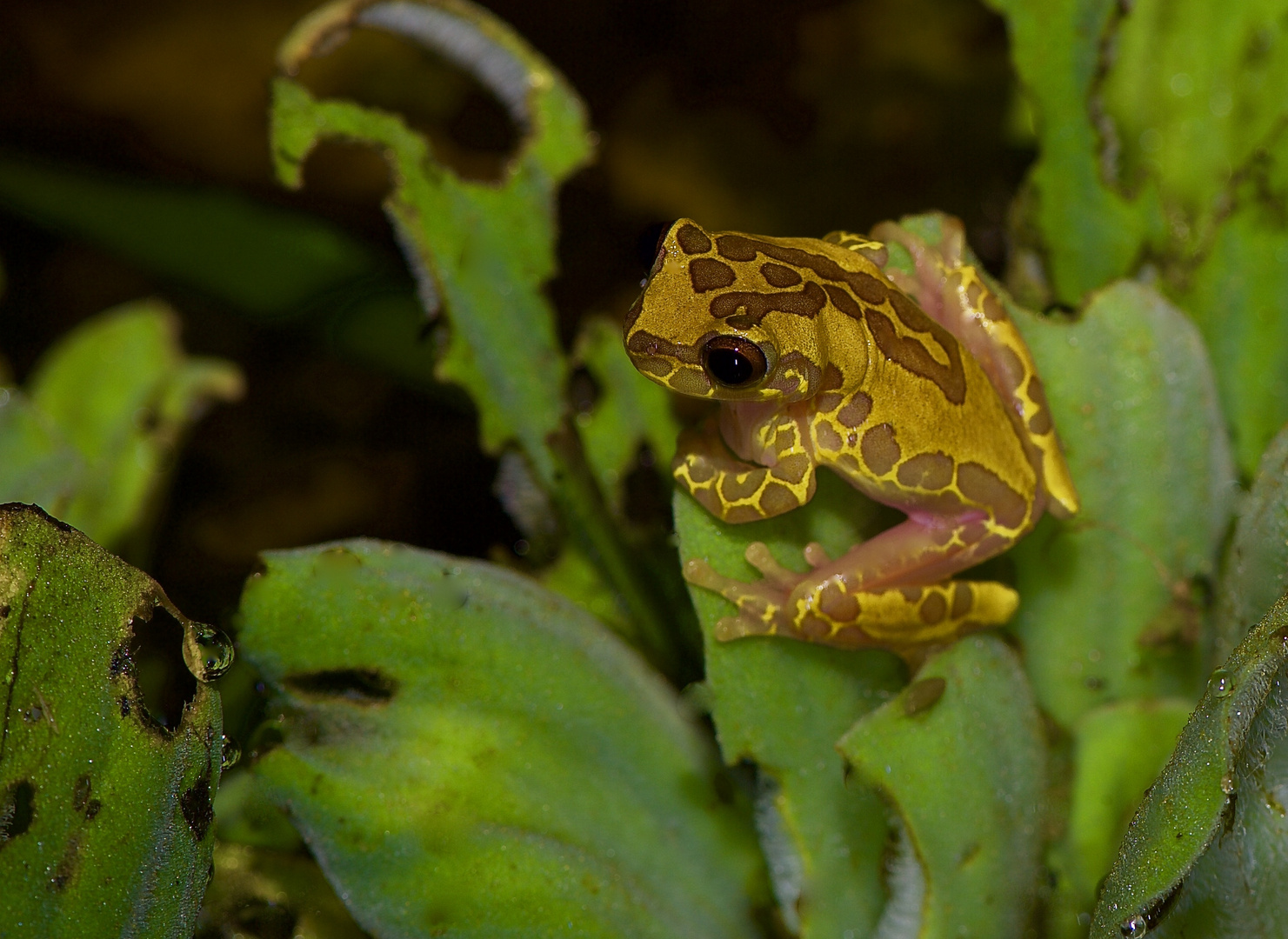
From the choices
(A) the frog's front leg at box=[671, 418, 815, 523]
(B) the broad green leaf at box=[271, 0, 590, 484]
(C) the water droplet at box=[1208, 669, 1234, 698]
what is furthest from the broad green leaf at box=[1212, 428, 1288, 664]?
(B) the broad green leaf at box=[271, 0, 590, 484]

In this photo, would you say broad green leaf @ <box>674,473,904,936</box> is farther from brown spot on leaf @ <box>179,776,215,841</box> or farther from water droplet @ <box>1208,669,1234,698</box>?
brown spot on leaf @ <box>179,776,215,841</box>

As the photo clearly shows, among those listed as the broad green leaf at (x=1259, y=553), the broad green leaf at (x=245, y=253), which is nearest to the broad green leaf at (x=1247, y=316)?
the broad green leaf at (x=1259, y=553)

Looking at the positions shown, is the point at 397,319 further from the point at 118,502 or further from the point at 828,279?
the point at 828,279

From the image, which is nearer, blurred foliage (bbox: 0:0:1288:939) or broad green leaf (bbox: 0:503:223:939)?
broad green leaf (bbox: 0:503:223:939)

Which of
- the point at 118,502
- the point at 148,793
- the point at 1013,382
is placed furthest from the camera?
the point at 118,502

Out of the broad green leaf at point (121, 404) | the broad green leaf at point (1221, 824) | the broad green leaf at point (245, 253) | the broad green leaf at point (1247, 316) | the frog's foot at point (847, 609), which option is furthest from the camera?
the broad green leaf at point (245, 253)

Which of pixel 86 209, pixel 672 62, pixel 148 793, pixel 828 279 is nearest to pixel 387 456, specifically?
pixel 86 209

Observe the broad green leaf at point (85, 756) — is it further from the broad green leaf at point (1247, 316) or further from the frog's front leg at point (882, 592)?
the broad green leaf at point (1247, 316)
